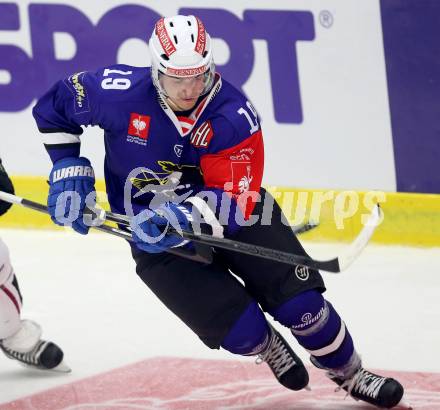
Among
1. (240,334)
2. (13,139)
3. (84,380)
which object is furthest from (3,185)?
(13,139)

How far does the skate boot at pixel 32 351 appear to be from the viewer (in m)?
A: 4.22

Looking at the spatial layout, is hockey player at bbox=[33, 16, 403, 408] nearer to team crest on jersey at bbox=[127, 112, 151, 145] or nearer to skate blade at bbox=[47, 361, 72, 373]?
team crest on jersey at bbox=[127, 112, 151, 145]

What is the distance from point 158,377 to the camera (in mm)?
4172

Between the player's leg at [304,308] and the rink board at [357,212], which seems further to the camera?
the rink board at [357,212]

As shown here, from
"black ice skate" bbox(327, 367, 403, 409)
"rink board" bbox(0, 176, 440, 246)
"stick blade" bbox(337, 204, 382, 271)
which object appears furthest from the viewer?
"rink board" bbox(0, 176, 440, 246)

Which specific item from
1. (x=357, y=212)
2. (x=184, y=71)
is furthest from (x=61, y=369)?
(x=357, y=212)

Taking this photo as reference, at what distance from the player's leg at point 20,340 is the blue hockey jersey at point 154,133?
1.87 ft

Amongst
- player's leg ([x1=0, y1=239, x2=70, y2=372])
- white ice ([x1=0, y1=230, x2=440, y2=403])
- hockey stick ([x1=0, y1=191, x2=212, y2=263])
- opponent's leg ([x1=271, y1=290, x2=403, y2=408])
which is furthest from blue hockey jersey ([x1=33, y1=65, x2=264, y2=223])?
white ice ([x1=0, y1=230, x2=440, y2=403])

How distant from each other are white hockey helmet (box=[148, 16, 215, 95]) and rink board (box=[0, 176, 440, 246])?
2.20 meters

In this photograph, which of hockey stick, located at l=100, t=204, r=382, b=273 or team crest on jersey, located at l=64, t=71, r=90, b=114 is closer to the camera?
hockey stick, located at l=100, t=204, r=382, b=273

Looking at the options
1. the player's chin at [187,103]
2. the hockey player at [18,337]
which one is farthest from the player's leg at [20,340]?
the player's chin at [187,103]

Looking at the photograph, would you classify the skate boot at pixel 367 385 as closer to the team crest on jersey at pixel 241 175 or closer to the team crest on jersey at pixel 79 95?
the team crest on jersey at pixel 241 175

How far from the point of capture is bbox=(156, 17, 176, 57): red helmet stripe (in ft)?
11.6

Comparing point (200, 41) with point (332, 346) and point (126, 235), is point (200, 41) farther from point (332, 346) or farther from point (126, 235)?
point (332, 346)
